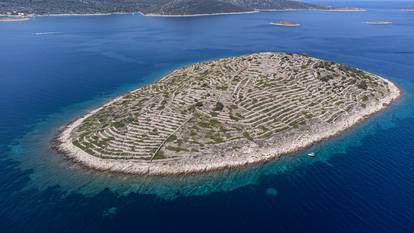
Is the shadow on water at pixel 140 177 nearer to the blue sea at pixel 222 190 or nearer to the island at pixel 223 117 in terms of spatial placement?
the blue sea at pixel 222 190

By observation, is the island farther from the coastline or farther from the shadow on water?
the shadow on water

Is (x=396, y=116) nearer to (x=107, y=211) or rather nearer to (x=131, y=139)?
(x=131, y=139)

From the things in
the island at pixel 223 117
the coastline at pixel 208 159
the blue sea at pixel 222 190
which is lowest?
the blue sea at pixel 222 190

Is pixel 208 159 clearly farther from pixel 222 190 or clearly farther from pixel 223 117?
pixel 223 117

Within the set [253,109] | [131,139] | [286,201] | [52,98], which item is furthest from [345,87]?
[52,98]

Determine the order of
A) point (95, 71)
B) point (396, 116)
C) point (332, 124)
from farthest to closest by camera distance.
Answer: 1. point (95, 71)
2. point (396, 116)
3. point (332, 124)

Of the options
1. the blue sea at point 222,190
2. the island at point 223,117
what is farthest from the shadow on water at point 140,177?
the island at point 223,117
